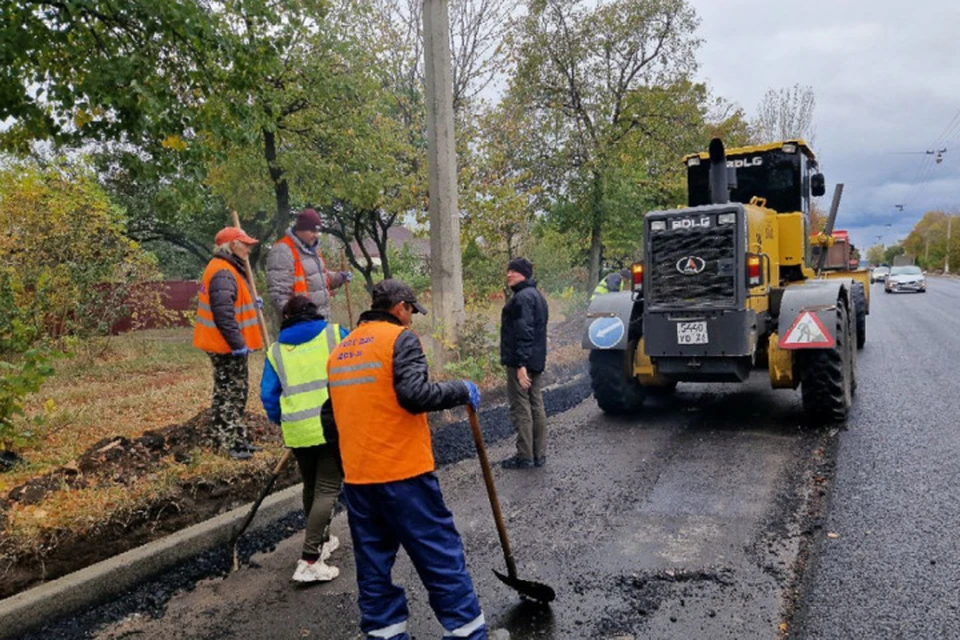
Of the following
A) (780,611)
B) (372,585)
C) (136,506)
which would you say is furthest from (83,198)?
(780,611)

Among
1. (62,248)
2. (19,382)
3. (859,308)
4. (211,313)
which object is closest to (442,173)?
(211,313)

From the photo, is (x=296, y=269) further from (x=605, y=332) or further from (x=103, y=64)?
(x=605, y=332)

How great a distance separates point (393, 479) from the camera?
9.48 ft

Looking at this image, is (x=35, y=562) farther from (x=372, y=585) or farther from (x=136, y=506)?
(x=372, y=585)

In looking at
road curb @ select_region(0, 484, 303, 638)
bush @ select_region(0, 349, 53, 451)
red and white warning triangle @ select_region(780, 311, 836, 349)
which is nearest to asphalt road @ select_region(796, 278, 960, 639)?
red and white warning triangle @ select_region(780, 311, 836, 349)

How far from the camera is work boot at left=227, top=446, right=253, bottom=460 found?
546 cm

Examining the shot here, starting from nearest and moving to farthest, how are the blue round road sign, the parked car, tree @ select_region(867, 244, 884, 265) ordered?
the blue round road sign, the parked car, tree @ select_region(867, 244, 884, 265)

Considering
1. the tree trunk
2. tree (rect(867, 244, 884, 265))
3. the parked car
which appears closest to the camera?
the tree trunk

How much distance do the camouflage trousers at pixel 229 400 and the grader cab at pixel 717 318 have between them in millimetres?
3814

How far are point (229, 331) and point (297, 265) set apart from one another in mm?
884

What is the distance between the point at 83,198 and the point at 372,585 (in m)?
9.86

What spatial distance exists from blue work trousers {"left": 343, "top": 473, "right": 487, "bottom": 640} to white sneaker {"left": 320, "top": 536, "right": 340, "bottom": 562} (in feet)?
3.90

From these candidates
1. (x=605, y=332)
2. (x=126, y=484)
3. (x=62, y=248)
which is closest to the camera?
(x=126, y=484)

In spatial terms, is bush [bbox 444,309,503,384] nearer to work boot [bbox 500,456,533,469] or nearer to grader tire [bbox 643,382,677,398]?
grader tire [bbox 643,382,677,398]
